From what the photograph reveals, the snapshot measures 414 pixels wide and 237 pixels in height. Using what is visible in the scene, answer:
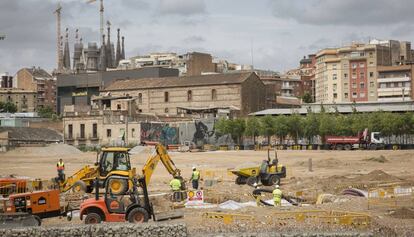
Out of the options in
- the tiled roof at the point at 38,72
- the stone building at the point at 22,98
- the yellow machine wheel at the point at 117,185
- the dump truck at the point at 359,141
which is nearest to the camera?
the yellow machine wheel at the point at 117,185

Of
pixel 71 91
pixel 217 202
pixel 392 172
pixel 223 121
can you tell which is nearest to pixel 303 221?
pixel 217 202

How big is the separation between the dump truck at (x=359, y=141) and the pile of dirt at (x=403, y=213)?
53.9m

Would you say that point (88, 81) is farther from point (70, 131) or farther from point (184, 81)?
point (70, 131)

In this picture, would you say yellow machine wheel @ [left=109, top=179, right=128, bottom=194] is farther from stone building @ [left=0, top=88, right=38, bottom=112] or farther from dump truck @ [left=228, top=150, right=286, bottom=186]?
stone building @ [left=0, top=88, right=38, bottom=112]

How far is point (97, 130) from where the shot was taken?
3654 inches

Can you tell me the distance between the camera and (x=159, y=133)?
9138 cm

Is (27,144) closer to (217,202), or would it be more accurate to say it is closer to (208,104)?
(208,104)

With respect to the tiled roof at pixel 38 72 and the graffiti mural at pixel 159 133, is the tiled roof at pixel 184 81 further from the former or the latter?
the tiled roof at pixel 38 72

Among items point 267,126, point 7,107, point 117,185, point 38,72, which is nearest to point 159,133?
point 267,126

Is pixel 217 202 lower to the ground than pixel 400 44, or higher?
lower

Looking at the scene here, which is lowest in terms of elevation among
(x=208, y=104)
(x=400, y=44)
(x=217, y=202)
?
(x=217, y=202)

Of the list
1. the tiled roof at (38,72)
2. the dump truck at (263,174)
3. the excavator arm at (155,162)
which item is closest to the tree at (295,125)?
the dump truck at (263,174)

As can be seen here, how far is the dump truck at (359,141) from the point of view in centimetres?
7954

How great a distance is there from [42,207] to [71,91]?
111725 mm
